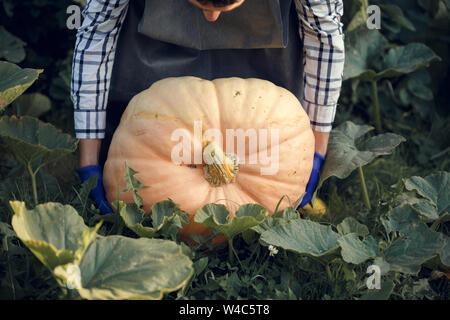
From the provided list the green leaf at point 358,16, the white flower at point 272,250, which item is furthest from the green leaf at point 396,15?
the white flower at point 272,250

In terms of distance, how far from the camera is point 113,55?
1666 millimetres

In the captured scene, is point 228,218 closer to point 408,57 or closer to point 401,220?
point 401,220

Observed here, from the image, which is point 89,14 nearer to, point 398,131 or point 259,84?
point 259,84

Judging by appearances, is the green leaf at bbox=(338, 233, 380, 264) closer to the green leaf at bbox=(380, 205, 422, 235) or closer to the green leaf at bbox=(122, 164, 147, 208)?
the green leaf at bbox=(380, 205, 422, 235)

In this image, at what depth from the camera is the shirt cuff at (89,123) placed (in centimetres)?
166

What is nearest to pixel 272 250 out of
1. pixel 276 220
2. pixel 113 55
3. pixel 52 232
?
pixel 276 220

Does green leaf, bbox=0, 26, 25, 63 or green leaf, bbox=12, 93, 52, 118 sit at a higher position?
green leaf, bbox=0, 26, 25, 63

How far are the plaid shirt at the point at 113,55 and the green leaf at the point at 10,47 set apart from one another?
23.7 inches

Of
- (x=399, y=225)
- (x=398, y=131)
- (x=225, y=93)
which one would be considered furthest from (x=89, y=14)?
(x=398, y=131)

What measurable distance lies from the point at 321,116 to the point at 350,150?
0.15m

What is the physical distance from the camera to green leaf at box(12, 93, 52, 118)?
2076 mm

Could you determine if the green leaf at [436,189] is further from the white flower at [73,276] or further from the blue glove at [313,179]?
the white flower at [73,276]

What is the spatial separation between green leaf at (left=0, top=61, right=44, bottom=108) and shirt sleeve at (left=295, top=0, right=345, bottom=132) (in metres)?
0.82

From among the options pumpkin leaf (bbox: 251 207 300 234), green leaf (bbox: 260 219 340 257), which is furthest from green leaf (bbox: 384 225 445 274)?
pumpkin leaf (bbox: 251 207 300 234)
